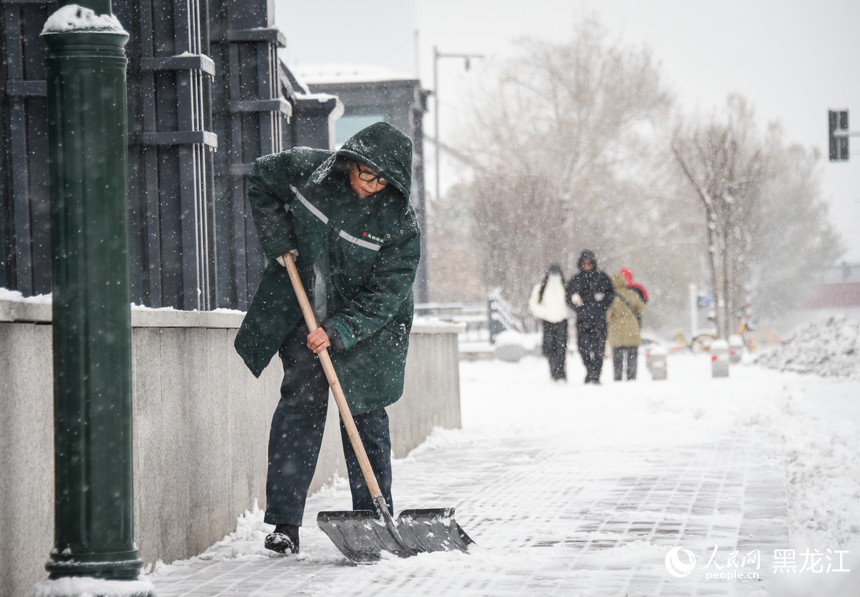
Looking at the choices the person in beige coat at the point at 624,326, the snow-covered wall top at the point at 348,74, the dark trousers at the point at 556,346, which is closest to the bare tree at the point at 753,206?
the snow-covered wall top at the point at 348,74

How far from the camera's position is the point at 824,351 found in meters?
22.0

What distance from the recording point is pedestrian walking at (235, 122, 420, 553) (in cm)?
545

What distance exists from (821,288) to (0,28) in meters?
66.3

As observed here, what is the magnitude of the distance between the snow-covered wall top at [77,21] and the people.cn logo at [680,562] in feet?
8.18

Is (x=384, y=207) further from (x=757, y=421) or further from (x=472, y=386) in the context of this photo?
(x=472, y=386)

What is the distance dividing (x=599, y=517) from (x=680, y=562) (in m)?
1.35

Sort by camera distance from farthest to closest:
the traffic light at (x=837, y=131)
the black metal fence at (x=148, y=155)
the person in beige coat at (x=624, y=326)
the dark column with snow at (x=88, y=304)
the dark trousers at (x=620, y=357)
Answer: the traffic light at (x=837, y=131)
the dark trousers at (x=620, y=357)
the person in beige coat at (x=624, y=326)
the black metal fence at (x=148, y=155)
the dark column with snow at (x=88, y=304)

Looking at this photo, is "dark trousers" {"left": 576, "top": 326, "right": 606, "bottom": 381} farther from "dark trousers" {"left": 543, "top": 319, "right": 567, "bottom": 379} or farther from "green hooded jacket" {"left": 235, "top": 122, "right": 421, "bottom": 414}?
"green hooded jacket" {"left": 235, "top": 122, "right": 421, "bottom": 414}

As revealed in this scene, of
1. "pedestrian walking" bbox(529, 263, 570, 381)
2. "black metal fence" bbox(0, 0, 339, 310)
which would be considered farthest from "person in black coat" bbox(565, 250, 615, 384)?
"black metal fence" bbox(0, 0, 339, 310)

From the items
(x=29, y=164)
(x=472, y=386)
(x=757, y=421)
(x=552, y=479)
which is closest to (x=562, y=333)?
(x=472, y=386)

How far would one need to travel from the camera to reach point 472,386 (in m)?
18.3

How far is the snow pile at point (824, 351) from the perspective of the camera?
818 inches

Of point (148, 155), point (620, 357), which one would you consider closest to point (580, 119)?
point (620, 357)

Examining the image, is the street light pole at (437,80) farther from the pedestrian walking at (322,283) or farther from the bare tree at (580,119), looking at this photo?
the pedestrian walking at (322,283)
